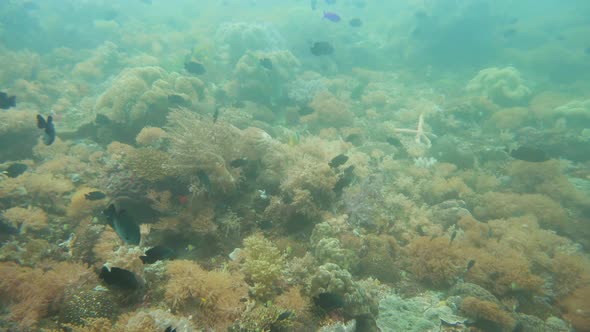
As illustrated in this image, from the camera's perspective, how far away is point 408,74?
21.1 m

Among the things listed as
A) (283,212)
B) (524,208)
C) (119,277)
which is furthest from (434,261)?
(119,277)

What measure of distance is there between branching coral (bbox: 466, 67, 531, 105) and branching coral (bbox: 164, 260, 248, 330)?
18701 mm

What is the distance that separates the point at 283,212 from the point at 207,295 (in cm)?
214

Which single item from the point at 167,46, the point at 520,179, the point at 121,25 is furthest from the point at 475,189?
the point at 121,25

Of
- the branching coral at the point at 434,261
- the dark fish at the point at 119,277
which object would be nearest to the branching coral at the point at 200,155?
the dark fish at the point at 119,277

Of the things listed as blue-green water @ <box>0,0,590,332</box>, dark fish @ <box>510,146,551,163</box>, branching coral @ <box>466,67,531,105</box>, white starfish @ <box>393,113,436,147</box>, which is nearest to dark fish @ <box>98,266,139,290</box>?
blue-green water @ <box>0,0,590,332</box>

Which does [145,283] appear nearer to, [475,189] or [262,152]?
[262,152]

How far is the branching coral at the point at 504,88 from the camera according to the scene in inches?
630

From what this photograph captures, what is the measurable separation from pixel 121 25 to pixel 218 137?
3189cm

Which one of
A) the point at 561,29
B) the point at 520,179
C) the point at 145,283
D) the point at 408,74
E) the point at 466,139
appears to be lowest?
the point at 145,283

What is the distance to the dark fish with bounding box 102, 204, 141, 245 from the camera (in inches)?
113

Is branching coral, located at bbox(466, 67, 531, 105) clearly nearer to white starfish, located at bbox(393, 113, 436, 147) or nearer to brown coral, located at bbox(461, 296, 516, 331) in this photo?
white starfish, located at bbox(393, 113, 436, 147)

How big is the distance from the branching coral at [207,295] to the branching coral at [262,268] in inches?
9.3

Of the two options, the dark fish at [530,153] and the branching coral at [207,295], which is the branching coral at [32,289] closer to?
the branching coral at [207,295]
